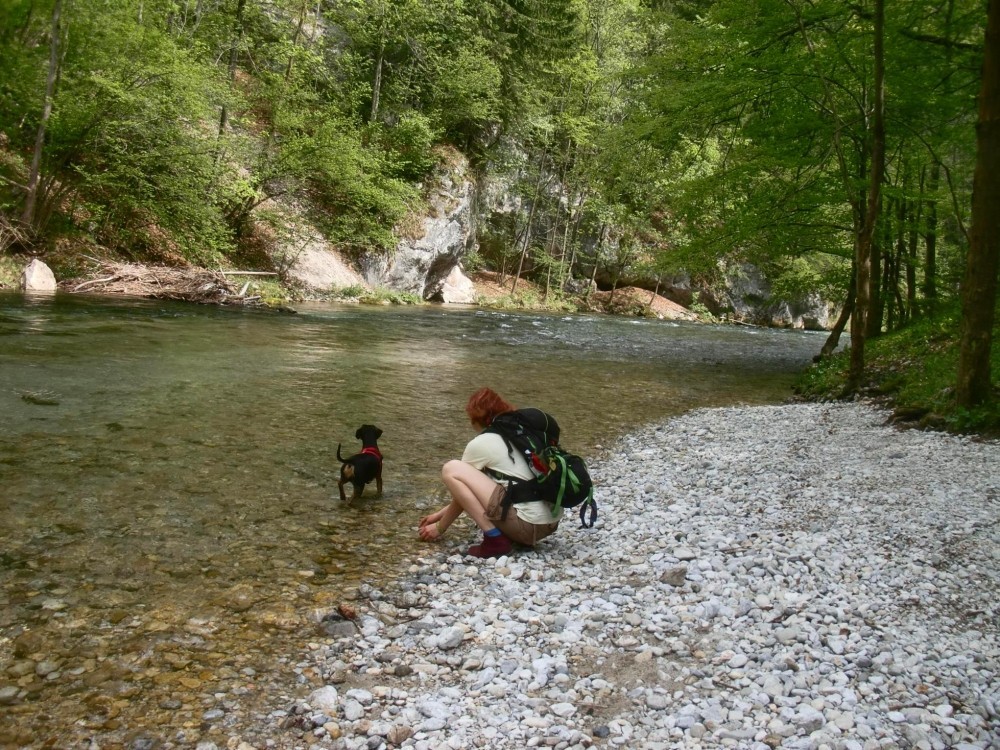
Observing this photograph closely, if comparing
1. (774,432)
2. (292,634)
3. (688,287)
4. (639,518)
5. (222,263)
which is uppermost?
(688,287)

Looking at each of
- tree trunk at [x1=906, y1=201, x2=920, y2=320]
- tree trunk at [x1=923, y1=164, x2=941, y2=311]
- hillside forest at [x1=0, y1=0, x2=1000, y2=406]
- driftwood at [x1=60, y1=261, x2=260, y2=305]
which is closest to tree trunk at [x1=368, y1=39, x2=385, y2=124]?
hillside forest at [x1=0, y1=0, x2=1000, y2=406]

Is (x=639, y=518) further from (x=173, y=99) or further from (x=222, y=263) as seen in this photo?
(x=222, y=263)

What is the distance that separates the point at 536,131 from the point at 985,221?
3933cm

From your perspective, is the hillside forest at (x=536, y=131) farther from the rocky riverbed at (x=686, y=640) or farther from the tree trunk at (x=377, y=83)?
the rocky riverbed at (x=686, y=640)

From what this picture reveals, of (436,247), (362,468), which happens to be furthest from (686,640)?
(436,247)

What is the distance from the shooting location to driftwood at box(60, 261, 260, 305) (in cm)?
2356

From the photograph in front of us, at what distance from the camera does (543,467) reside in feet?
17.8

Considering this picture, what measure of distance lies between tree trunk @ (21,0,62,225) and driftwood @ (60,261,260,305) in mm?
2706

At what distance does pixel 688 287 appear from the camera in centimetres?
5247

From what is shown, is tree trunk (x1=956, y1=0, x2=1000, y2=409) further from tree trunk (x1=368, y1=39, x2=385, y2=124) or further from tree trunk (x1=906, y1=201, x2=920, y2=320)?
tree trunk (x1=368, y1=39, x2=385, y2=124)

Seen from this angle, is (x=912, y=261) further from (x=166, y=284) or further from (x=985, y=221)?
(x=166, y=284)

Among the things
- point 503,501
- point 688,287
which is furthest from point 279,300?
point 688,287

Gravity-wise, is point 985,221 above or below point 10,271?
above

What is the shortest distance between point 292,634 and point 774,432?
7.74 metres
